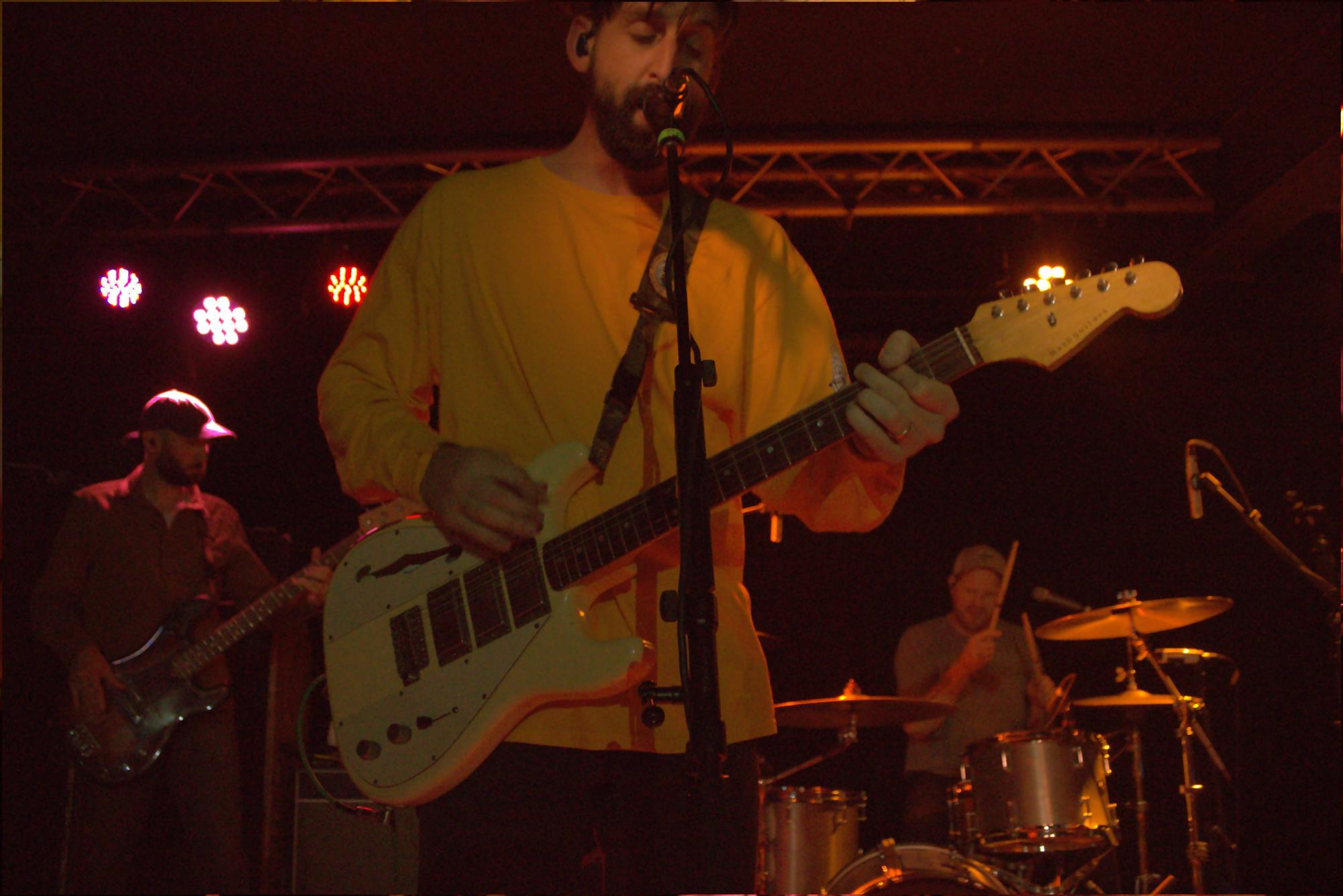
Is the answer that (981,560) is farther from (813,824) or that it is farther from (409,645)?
(409,645)

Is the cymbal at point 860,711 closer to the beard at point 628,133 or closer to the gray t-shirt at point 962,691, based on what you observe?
the gray t-shirt at point 962,691

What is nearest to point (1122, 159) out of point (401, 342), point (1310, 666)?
point (1310, 666)

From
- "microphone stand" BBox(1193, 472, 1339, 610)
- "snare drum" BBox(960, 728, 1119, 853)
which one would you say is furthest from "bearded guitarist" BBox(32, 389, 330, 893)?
"microphone stand" BBox(1193, 472, 1339, 610)

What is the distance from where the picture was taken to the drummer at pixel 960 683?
590 centimetres

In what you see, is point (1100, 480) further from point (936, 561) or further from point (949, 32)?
point (949, 32)

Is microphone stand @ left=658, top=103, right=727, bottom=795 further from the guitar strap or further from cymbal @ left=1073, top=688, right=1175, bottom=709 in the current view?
cymbal @ left=1073, top=688, right=1175, bottom=709

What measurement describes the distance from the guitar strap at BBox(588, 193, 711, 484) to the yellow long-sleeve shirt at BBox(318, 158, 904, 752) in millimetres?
36

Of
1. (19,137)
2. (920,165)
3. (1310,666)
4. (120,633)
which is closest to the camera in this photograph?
(120,633)

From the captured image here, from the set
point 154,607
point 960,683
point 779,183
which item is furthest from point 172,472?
point 960,683

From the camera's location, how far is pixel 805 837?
16.4 ft

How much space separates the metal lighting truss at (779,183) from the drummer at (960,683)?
1996 millimetres

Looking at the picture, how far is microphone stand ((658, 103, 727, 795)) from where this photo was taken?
1.60m

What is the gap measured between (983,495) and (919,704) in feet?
8.21

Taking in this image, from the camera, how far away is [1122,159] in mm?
6438
